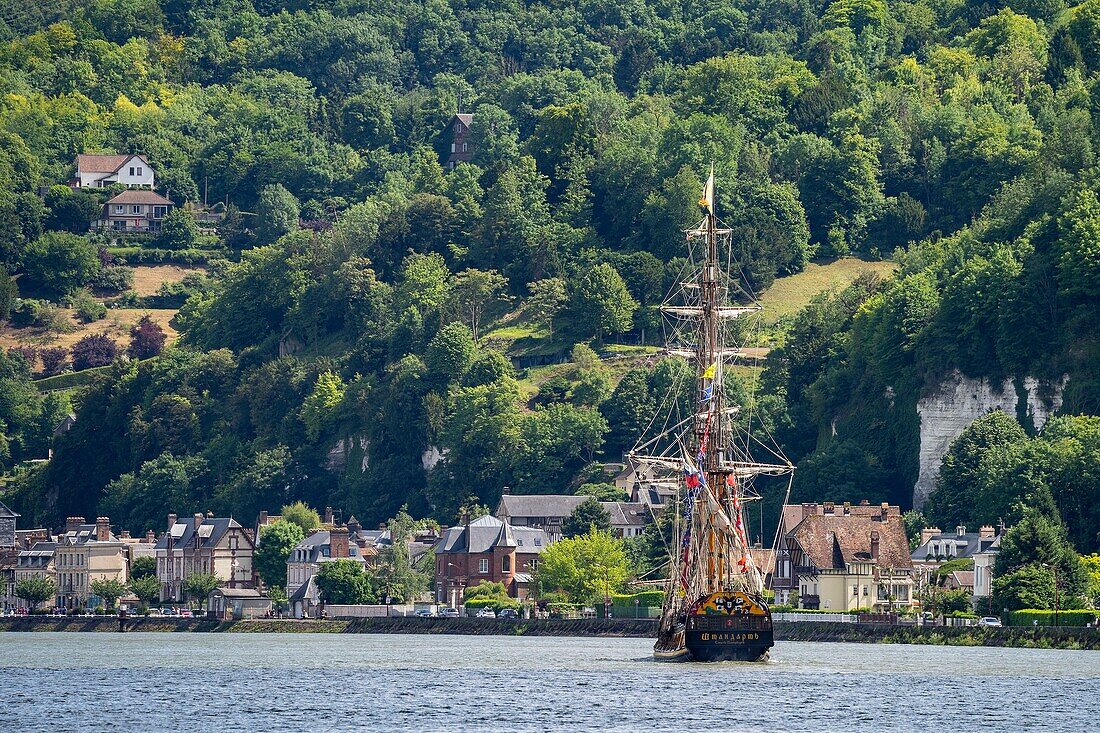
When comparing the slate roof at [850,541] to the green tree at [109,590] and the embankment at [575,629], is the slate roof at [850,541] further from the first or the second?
Result: the green tree at [109,590]

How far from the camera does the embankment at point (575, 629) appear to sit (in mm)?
122000

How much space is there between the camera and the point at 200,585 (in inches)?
7219

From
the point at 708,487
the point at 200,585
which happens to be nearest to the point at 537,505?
the point at 200,585

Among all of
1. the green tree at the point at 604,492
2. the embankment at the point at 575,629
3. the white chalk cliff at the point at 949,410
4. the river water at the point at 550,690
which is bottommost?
the river water at the point at 550,690

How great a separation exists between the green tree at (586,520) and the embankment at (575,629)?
1738 centimetres

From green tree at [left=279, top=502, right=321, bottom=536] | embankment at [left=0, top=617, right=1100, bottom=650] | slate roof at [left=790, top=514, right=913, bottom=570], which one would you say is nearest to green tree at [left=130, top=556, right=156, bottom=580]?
green tree at [left=279, top=502, right=321, bottom=536]

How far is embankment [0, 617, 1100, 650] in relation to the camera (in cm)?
12200

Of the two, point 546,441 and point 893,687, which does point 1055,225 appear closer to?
point 546,441

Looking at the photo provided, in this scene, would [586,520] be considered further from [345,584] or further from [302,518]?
[302,518]

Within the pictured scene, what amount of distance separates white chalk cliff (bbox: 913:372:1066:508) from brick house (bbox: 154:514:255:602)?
5341 cm

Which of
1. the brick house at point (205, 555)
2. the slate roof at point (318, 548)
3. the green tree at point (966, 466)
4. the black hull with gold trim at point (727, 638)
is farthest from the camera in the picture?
the brick house at point (205, 555)

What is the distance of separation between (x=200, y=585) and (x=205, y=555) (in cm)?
855

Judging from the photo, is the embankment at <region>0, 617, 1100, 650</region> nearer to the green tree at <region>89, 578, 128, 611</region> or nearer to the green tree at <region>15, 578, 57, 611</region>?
the green tree at <region>89, 578, 128, 611</region>

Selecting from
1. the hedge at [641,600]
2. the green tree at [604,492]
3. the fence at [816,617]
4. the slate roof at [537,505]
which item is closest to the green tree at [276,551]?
the slate roof at [537,505]
